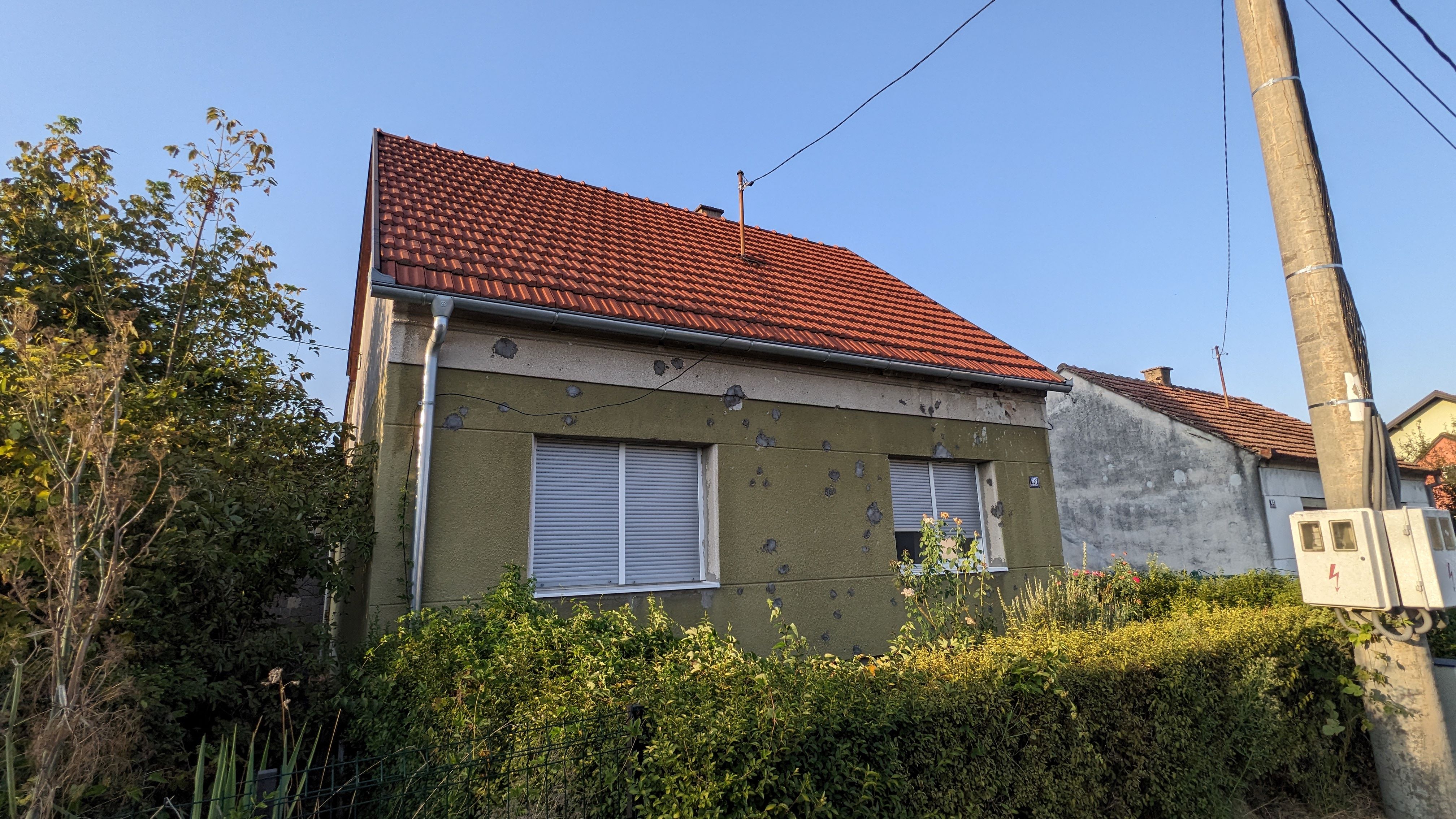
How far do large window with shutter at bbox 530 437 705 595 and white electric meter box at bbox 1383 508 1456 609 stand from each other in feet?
16.0

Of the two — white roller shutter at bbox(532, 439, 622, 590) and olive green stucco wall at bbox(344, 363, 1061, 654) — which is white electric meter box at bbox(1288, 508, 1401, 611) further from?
white roller shutter at bbox(532, 439, 622, 590)

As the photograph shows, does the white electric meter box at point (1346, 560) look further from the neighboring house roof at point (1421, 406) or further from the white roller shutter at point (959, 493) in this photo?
the neighboring house roof at point (1421, 406)

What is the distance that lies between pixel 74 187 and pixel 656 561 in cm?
738

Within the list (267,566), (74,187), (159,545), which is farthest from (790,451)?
(74,187)

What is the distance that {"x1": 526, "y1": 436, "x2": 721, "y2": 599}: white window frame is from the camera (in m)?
5.71

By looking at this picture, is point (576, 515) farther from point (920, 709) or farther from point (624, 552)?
point (920, 709)

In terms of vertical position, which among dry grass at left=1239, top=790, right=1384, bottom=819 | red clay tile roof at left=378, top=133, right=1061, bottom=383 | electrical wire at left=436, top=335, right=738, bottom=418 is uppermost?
red clay tile roof at left=378, top=133, right=1061, bottom=383

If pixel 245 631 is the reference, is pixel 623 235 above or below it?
above

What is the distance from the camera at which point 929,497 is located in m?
7.96

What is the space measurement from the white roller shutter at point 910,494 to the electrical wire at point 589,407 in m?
2.51

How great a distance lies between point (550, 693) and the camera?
3.29 m

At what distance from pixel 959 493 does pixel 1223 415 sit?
11.6m

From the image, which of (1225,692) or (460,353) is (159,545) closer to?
(460,353)

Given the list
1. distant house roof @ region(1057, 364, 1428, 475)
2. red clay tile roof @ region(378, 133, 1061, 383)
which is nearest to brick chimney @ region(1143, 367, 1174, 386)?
distant house roof @ region(1057, 364, 1428, 475)
